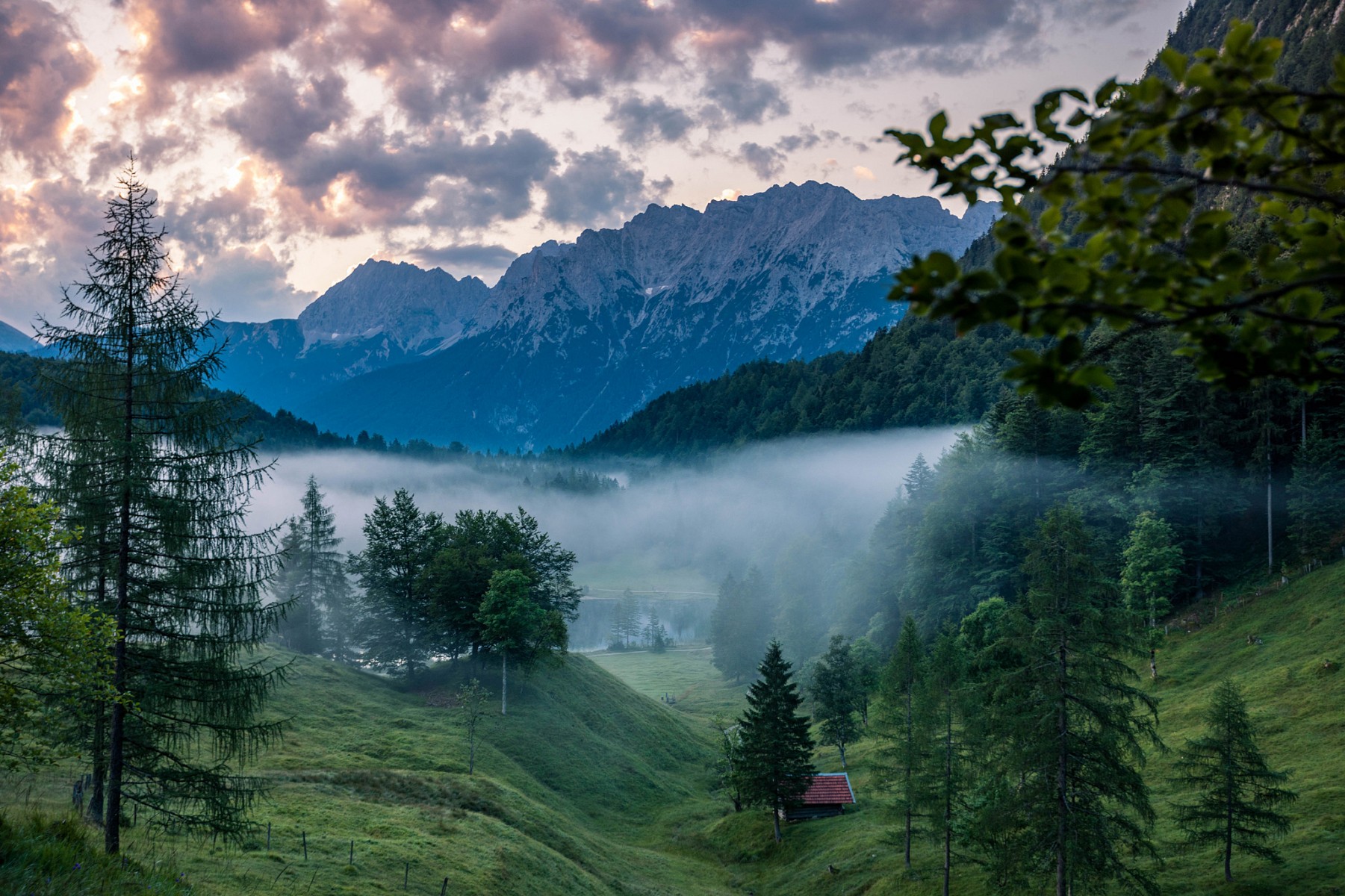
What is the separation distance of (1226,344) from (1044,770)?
23.3 meters

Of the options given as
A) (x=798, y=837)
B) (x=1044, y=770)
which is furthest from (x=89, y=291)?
(x=798, y=837)

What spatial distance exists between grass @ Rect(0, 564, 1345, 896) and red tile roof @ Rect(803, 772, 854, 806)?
1111 mm

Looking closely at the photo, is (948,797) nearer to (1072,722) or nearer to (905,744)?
(905,744)

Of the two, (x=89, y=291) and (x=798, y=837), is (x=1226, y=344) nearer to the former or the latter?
(x=89, y=291)

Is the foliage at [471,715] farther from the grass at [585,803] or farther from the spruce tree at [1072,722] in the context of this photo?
the spruce tree at [1072,722]

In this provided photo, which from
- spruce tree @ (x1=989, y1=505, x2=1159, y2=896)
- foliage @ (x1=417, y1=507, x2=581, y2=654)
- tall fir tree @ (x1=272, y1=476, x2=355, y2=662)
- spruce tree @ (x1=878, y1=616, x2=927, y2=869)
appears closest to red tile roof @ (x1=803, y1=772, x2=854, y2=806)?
spruce tree @ (x1=878, y1=616, x2=927, y2=869)

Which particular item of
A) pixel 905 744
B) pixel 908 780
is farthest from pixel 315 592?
pixel 908 780

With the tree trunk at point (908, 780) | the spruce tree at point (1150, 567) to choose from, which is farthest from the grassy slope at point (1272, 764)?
the spruce tree at point (1150, 567)

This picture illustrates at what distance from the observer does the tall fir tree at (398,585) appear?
60.3 meters

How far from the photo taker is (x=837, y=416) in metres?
183

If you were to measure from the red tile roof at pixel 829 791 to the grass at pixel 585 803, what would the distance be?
1111 mm

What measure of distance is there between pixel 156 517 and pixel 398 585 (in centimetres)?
4540

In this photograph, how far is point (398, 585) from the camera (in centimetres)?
6150

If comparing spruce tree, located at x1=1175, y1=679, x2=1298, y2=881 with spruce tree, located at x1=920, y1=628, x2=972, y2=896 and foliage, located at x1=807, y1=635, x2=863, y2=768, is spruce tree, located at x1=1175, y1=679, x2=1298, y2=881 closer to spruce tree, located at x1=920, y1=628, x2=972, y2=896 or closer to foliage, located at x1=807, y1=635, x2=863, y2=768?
spruce tree, located at x1=920, y1=628, x2=972, y2=896
